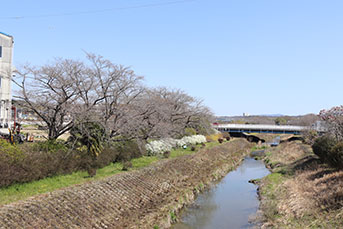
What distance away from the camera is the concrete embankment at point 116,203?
909 cm

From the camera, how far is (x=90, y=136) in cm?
1641

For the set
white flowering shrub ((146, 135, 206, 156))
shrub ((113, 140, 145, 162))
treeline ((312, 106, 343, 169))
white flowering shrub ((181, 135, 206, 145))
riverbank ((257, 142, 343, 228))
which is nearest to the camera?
riverbank ((257, 142, 343, 228))

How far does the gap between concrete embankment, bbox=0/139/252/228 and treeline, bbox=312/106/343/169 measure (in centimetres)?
722

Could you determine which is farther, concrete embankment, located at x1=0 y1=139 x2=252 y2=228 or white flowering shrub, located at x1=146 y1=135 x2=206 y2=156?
white flowering shrub, located at x1=146 y1=135 x2=206 y2=156

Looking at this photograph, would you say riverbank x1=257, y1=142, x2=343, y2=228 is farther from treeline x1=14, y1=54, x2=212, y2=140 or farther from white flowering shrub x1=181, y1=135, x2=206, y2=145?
white flowering shrub x1=181, y1=135, x2=206, y2=145

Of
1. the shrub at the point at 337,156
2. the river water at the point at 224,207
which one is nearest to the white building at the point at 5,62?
the river water at the point at 224,207

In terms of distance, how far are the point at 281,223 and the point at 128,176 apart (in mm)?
7630

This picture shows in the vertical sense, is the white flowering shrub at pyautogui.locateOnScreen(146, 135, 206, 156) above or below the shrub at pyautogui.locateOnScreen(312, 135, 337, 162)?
below

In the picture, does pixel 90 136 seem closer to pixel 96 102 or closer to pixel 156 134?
pixel 96 102

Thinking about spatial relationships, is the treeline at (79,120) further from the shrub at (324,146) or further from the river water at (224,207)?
the shrub at (324,146)

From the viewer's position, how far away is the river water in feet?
41.1

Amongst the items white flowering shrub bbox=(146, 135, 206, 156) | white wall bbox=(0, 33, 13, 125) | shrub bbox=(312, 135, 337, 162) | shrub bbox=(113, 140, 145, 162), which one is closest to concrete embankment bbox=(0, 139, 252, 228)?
shrub bbox=(113, 140, 145, 162)

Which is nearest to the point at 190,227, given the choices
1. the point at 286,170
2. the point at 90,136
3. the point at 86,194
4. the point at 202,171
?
the point at 86,194

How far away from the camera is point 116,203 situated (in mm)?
12086
